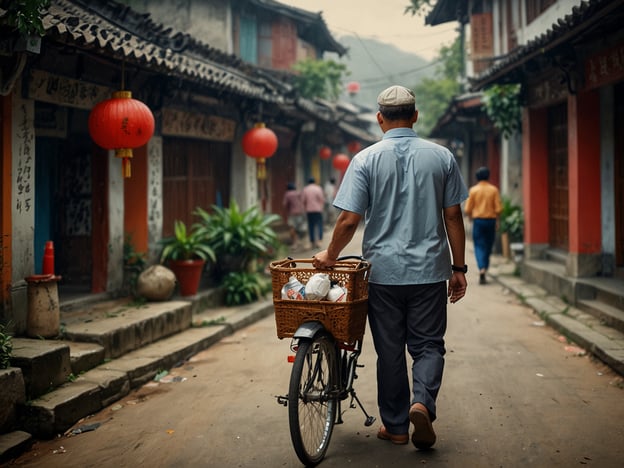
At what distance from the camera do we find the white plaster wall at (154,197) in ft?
33.7

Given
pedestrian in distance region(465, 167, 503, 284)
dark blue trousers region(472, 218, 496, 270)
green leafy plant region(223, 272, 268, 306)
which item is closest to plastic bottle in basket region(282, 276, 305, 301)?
green leafy plant region(223, 272, 268, 306)

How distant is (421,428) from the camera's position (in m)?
4.28

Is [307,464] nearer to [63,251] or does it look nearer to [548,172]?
[63,251]

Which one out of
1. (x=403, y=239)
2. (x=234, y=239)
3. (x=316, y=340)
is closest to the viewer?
(x=316, y=340)

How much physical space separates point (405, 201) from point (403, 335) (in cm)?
89

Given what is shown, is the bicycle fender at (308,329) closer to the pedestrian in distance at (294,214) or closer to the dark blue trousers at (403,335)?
the dark blue trousers at (403,335)

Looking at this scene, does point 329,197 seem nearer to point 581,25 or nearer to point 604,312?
point 604,312

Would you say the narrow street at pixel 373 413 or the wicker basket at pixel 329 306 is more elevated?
the wicker basket at pixel 329 306

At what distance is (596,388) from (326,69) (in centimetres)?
1781

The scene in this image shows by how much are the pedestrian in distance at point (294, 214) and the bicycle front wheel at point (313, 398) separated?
1436 cm

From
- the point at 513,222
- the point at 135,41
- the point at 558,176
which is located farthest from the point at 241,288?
the point at 513,222

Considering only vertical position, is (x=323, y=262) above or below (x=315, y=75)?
below

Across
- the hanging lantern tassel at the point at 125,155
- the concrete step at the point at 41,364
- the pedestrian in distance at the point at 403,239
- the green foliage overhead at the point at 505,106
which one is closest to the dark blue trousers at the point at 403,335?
the pedestrian in distance at the point at 403,239

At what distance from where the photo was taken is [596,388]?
6.25 meters
